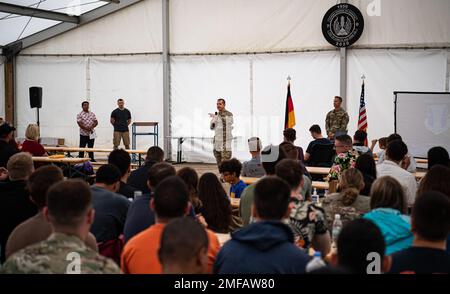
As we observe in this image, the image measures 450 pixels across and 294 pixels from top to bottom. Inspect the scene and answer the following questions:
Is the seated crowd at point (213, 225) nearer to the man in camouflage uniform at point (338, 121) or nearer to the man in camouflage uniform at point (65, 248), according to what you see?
the man in camouflage uniform at point (65, 248)

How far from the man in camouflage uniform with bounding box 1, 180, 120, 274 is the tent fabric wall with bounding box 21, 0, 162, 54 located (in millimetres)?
12809

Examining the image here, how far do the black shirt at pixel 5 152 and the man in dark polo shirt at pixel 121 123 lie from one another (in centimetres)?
741

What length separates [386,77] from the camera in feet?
41.3

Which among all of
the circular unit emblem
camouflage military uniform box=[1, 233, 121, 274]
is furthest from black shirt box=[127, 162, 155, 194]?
the circular unit emblem

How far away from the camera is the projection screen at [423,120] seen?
10.4m

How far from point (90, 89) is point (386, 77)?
8211mm

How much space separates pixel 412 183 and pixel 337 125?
19.7 ft

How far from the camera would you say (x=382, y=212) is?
11.0 feet

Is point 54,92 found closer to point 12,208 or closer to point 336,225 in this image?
point 12,208

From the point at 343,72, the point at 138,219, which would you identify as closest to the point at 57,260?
the point at 138,219

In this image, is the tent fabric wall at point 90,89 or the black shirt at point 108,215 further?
the tent fabric wall at point 90,89

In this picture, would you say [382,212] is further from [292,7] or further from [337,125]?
[292,7]

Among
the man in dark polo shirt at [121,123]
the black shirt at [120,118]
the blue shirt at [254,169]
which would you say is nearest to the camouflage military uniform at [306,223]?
the blue shirt at [254,169]
